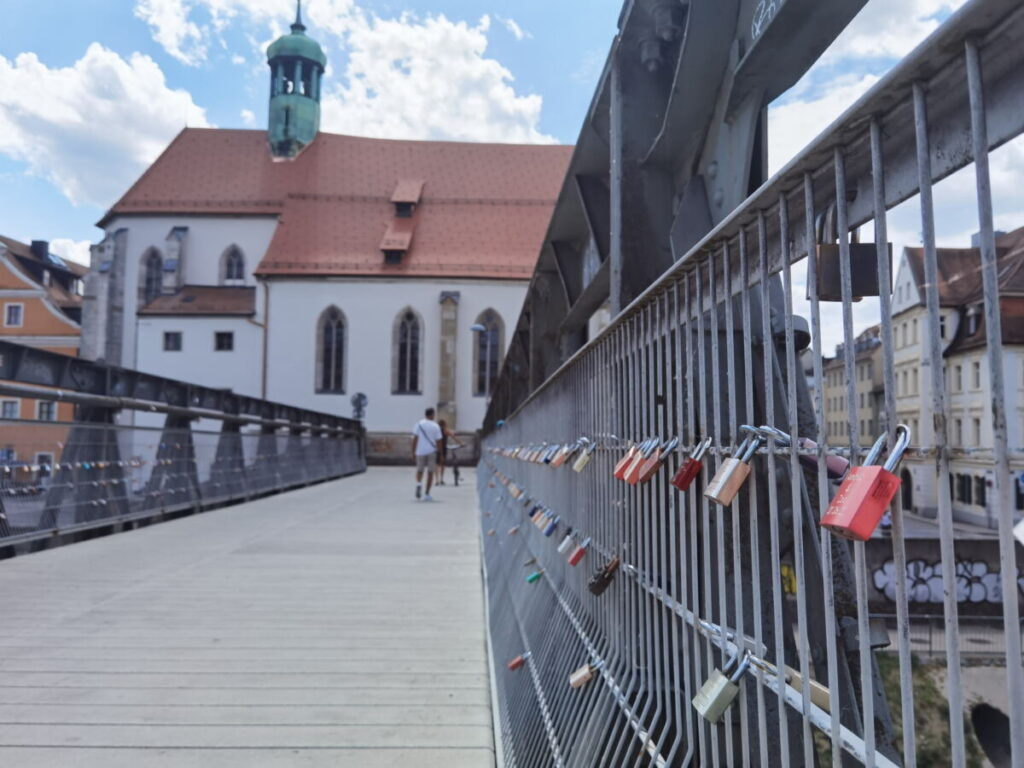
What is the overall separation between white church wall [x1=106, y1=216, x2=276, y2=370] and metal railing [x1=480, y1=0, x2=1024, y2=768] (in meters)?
43.7

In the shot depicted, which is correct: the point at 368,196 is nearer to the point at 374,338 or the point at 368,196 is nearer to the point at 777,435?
the point at 374,338

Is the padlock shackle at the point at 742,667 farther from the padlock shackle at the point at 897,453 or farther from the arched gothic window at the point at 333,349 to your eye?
the arched gothic window at the point at 333,349

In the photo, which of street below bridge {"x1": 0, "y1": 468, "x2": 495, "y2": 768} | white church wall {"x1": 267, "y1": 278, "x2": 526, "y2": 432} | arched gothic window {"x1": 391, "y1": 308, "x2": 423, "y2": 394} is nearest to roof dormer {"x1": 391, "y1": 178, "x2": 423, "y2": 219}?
white church wall {"x1": 267, "y1": 278, "x2": 526, "y2": 432}

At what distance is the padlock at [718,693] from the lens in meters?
1.18

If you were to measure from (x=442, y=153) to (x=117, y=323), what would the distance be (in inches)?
738

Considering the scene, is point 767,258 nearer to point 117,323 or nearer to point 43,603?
point 43,603

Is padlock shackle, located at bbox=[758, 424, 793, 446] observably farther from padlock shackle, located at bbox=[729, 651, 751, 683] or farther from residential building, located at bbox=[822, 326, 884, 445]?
padlock shackle, located at bbox=[729, 651, 751, 683]

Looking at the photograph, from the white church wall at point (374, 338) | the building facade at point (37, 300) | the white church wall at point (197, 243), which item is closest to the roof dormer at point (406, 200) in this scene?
the white church wall at point (374, 338)

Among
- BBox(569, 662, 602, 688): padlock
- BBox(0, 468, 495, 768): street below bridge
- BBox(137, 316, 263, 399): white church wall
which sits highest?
BBox(137, 316, 263, 399): white church wall

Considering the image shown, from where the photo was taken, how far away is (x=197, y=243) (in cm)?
4412

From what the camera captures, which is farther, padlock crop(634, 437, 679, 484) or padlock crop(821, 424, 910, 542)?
padlock crop(634, 437, 679, 484)

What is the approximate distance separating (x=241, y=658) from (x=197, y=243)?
43540mm

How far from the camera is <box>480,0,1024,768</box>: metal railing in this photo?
76cm

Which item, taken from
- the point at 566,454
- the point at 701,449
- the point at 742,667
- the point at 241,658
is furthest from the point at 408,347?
the point at 742,667
